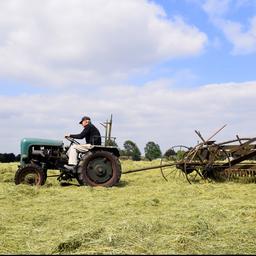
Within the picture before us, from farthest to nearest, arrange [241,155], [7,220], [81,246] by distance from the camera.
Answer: [241,155], [7,220], [81,246]

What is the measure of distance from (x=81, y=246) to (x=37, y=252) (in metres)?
0.44

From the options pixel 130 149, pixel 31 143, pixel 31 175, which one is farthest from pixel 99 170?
pixel 130 149

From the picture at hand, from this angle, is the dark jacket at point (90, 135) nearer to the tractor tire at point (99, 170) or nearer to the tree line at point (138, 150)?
the tractor tire at point (99, 170)

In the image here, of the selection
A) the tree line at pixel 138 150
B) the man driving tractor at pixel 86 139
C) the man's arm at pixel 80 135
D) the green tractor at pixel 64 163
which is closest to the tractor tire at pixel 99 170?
the green tractor at pixel 64 163

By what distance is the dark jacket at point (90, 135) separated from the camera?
11812 mm

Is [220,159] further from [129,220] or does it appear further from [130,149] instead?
[130,149]

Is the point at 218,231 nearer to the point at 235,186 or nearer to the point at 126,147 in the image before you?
the point at 235,186

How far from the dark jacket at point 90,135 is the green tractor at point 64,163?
7.4 inches

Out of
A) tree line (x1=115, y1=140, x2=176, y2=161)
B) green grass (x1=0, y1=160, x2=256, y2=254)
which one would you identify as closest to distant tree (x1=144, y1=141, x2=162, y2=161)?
tree line (x1=115, y1=140, x2=176, y2=161)

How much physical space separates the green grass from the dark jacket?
1302 millimetres

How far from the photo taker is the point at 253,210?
24.3ft

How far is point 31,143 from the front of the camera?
40.1 feet

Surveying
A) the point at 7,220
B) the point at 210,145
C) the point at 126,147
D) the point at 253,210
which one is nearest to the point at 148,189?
the point at 210,145

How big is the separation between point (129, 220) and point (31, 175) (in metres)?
5.61
